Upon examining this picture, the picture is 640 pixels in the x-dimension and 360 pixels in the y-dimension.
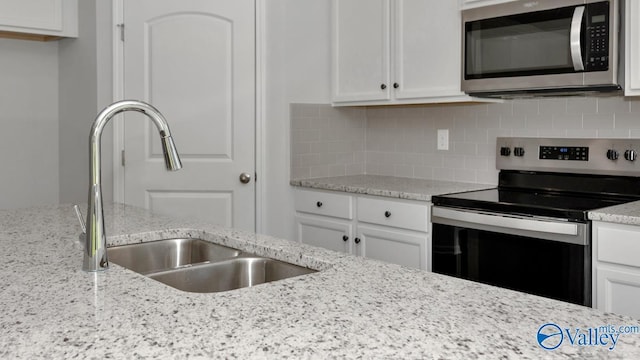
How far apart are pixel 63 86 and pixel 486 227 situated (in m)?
2.76

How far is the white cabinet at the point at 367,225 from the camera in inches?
116

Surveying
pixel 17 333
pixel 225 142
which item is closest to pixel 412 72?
pixel 225 142

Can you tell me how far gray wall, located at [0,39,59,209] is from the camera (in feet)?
12.6

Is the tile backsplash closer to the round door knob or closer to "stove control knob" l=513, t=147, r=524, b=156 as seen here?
"stove control knob" l=513, t=147, r=524, b=156

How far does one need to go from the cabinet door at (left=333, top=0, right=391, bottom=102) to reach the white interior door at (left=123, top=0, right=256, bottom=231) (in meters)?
0.50

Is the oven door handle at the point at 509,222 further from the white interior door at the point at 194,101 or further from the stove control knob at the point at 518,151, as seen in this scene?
the white interior door at the point at 194,101

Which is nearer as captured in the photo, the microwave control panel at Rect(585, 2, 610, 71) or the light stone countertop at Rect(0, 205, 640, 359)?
the light stone countertop at Rect(0, 205, 640, 359)

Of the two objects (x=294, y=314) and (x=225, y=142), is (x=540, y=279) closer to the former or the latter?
(x=294, y=314)

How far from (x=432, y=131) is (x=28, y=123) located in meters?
2.50

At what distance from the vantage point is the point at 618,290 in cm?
222

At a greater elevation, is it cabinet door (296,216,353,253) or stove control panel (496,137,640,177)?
stove control panel (496,137,640,177)

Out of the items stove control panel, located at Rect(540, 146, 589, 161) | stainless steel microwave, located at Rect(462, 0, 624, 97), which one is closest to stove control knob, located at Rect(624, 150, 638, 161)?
stove control panel, located at Rect(540, 146, 589, 161)

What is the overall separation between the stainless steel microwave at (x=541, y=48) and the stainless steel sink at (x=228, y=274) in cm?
162

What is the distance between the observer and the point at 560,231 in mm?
2355
